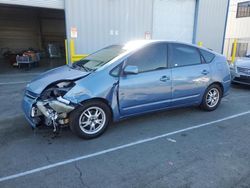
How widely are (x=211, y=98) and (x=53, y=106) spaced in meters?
3.45

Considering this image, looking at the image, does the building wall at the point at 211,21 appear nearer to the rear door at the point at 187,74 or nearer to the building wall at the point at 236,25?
the rear door at the point at 187,74

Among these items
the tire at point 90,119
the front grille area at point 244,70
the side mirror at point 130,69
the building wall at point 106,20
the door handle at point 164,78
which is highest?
the building wall at point 106,20

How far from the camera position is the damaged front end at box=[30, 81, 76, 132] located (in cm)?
310

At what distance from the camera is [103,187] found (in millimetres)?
2314

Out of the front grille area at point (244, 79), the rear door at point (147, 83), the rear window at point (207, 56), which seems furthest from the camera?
the front grille area at point (244, 79)

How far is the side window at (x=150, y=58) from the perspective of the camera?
3.66m

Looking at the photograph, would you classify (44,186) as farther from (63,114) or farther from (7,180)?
(63,114)

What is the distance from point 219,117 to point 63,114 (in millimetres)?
3223

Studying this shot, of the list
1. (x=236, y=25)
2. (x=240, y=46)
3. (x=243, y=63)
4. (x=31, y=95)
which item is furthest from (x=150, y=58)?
(x=236, y=25)

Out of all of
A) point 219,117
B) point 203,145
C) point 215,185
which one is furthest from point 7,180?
point 219,117

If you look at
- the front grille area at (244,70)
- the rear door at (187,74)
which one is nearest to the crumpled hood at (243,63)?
the front grille area at (244,70)

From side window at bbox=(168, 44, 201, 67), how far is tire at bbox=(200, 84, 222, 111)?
0.73m

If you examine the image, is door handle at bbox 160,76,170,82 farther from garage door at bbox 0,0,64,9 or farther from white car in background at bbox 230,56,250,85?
garage door at bbox 0,0,64,9

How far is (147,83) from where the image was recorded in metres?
3.66
